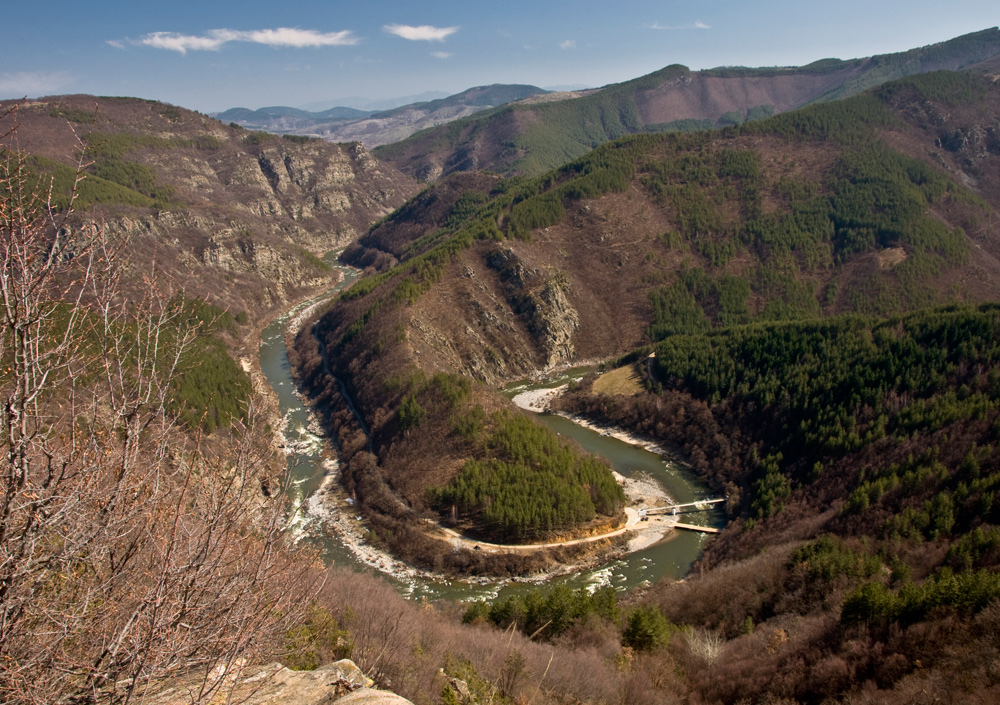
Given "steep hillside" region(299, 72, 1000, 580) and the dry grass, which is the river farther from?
the dry grass

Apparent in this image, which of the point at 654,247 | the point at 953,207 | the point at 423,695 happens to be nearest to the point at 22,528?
the point at 423,695

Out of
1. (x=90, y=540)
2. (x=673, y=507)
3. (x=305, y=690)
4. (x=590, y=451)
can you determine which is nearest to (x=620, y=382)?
(x=590, y=451)

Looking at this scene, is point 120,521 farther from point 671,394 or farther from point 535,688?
point 671,394

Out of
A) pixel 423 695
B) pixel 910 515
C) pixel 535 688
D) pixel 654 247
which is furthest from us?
pixel 654 247

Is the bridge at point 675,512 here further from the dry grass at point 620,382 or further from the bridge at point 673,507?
the dry grass at point 620,382

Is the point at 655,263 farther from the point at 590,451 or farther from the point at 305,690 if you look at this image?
the point at 305,690

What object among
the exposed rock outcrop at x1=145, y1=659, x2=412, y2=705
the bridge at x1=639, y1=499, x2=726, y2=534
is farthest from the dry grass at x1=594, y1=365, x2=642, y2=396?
the exposed rock outcrop at x1=145, y1=659, x2=412, y2=705
